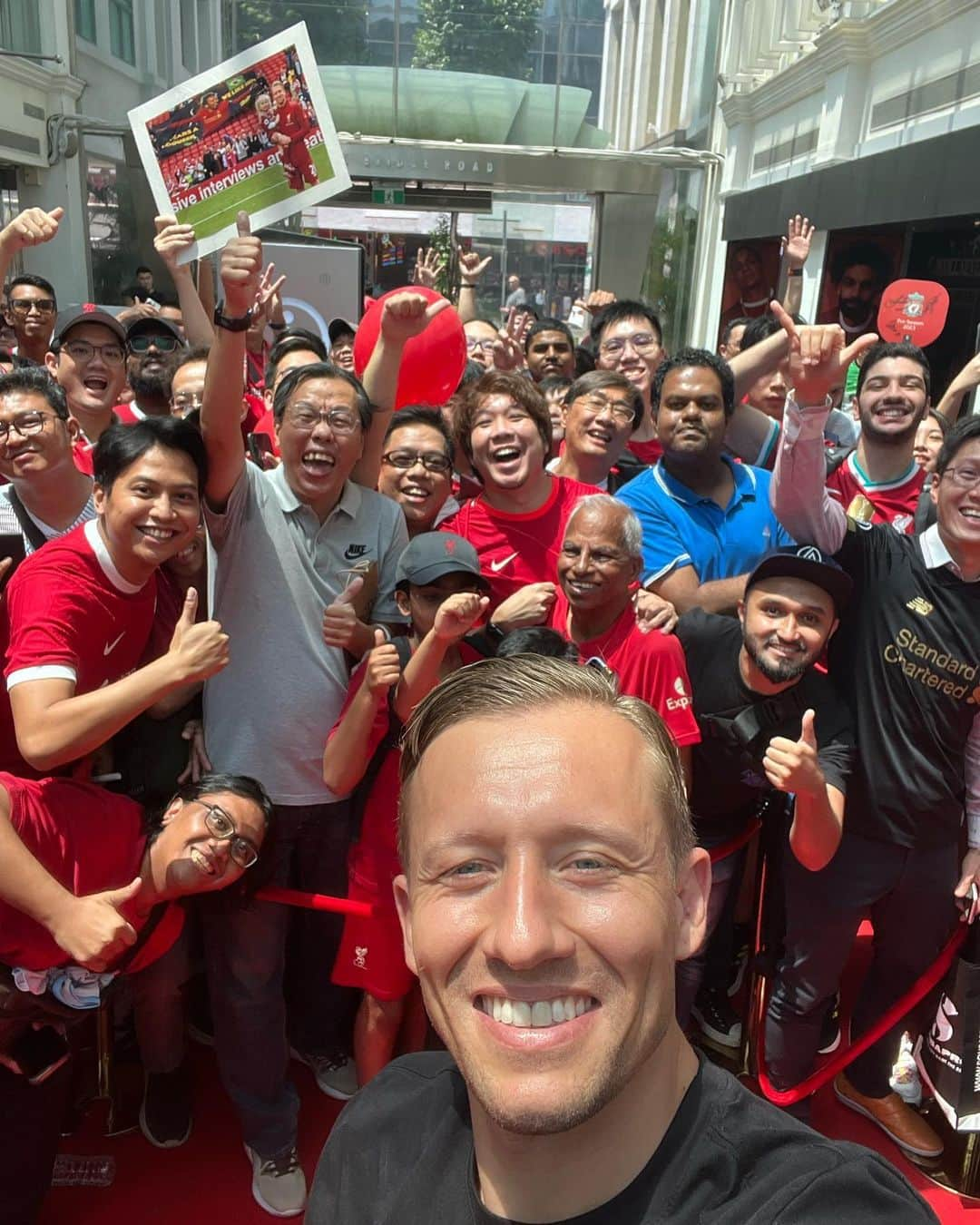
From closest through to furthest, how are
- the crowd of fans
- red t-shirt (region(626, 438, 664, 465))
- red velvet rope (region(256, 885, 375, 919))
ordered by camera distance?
the crowd of fans → red velvet rope (region(256, 885, 375, 919)) → red t-shirt (region(626, 438, 664, 465))

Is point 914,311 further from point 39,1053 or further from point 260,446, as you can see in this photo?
point 39,1053

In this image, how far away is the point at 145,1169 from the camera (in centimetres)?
264

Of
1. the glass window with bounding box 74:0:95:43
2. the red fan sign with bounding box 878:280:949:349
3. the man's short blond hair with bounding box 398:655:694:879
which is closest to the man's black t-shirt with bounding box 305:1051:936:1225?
the man's short blond hair with bounding box 398:655:694:879

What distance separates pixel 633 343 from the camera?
504 cm

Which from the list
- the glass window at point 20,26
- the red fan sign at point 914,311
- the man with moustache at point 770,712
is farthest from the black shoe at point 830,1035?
the glass window at point 20,26

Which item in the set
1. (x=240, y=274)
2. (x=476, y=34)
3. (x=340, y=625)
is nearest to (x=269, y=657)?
(x=340, y=625)

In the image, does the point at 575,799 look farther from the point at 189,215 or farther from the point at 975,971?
the point at 189,215

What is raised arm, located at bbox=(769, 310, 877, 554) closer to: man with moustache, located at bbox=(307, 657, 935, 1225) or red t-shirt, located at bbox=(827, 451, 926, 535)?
red t-shirt, located at bbox=(827, 451, 926, 535)

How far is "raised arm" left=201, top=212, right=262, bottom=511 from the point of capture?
2.39 metres

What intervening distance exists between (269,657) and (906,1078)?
7.66 ft

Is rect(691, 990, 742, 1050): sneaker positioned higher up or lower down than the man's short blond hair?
lower down

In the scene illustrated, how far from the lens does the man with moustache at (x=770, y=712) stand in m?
2.38

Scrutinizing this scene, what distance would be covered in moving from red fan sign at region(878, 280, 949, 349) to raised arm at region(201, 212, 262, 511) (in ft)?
15.6

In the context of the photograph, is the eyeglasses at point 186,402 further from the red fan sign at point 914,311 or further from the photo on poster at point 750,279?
the photo on poster at point 750,279
